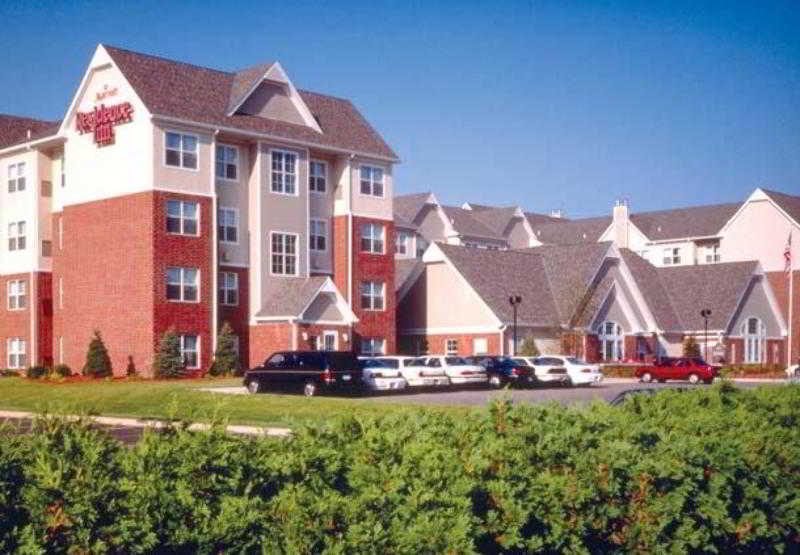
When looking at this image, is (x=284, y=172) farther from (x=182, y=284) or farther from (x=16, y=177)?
(x=16, y=177)

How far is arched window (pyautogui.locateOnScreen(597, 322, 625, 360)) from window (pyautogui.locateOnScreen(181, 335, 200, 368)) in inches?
1009

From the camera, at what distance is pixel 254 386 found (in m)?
38.4

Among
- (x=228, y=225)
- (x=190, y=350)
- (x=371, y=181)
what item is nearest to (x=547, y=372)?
(x=371, y=181)

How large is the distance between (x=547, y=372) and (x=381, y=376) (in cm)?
935

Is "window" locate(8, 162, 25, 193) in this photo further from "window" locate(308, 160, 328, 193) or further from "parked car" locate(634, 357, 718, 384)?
"parked car" locate(634, 357, 718, 384)

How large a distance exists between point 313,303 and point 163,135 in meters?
10.8

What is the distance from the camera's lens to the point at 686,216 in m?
90.7

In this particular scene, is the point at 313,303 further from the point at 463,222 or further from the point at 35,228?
the point at 463,222

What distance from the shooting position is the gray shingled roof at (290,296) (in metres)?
47.2

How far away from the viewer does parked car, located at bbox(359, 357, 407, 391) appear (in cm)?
3953

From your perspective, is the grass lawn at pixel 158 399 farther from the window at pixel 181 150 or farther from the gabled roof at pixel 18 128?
the gabled roof at pixel 18 128

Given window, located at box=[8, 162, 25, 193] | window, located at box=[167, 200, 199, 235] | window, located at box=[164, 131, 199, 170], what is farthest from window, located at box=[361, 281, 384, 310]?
window, located at box=[8, 162, 25, 193]

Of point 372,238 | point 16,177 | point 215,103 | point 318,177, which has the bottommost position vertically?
point 372,238

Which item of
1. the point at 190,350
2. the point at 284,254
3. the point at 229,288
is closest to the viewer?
the point at 190,350
